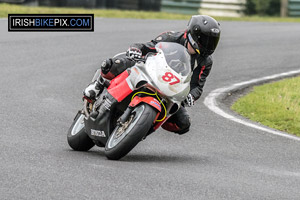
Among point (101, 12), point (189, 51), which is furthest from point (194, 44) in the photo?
point (101, 12)

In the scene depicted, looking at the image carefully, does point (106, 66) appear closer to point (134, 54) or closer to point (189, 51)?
point (134, 54)

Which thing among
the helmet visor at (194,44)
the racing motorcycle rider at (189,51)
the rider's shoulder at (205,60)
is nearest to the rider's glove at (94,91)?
the racing motorcycle rider at (189,51)

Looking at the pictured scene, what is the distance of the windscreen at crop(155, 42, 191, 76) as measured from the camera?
6.89 meters

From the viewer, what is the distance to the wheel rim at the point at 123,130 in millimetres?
6602

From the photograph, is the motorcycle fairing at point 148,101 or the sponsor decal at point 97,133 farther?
the sponsor decal at point 97,133

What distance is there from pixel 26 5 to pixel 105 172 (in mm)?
14929

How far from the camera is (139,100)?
6695mm

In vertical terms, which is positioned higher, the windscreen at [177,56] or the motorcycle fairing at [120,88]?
the windscreen at [177,56]

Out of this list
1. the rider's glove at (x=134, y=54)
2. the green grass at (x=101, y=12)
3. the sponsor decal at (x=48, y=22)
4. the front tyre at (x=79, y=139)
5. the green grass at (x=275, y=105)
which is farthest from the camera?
the green grass at (x=101, y=12)

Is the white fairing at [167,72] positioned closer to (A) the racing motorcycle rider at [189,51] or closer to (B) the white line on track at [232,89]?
(A) the racing motorcycle rider at [189,51]

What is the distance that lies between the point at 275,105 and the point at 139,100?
4311 millimetres

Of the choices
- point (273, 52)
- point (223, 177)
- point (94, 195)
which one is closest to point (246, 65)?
point (273, 52)

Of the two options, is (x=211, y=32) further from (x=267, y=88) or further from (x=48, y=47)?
(x=48, y=47)

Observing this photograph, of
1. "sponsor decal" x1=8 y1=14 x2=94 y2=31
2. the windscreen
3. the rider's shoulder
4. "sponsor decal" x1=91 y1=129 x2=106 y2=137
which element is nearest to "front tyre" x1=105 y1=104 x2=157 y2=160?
"sponsor decal" x1=91 y1=129 x2=106 y2=137
